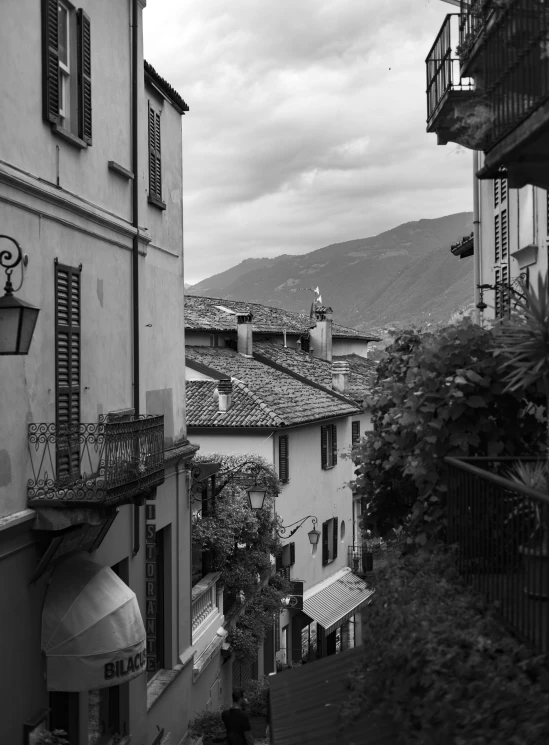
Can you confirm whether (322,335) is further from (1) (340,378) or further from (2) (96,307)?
(2) (96,307)

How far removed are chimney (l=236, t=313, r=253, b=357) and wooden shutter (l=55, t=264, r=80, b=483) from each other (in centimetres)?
2846

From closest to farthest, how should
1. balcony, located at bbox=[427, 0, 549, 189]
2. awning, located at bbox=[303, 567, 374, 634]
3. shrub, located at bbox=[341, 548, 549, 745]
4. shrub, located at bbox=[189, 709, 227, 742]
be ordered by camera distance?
shrub, located at bbox=[341, 548, 549, 745], balcony, located at bbox=[427, 0, 549, 189], shrub, located at bbox=[189, 709, 227, 742], awning, located at bbox=[303, 567, 374, 634]

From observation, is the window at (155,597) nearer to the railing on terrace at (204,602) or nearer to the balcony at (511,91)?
the railing on terrace at (204,602)

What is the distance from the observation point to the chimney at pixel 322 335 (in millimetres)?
48969

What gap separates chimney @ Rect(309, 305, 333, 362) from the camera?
161ft

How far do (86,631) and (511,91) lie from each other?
7260mm

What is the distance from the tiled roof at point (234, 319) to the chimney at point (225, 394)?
641 cm

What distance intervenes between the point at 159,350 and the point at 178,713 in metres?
6.44

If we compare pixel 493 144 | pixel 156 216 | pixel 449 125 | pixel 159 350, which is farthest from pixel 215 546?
pixel 493 144

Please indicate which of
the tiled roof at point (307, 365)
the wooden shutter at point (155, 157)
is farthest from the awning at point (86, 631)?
the tiled roof at point (307, 365)

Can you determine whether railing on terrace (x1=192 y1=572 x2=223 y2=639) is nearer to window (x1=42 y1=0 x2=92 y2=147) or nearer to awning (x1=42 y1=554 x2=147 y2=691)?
awning (x1=42 y1=554 x2=147 y2=691)

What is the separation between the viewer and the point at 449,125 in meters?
10.8

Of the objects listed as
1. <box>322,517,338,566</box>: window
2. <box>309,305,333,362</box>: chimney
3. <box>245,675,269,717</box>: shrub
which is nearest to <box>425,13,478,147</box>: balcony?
<box>245,675,269,717</box>: shrub

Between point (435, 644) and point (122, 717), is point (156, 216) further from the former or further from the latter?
point (435, 644)
